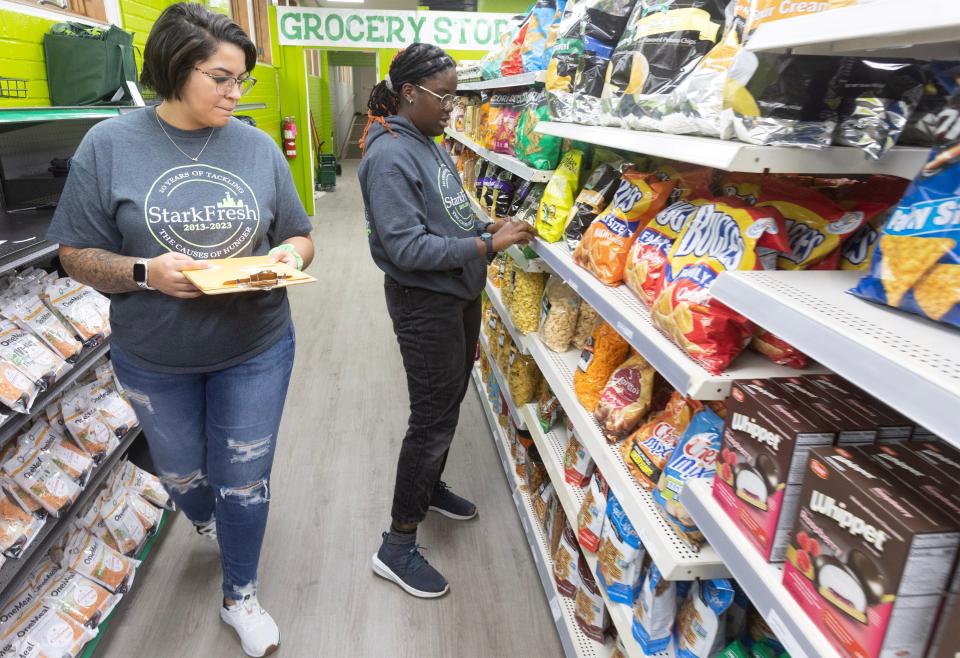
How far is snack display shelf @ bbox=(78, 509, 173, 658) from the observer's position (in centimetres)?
187

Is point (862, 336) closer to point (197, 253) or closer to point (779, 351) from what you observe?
point (779, 351)

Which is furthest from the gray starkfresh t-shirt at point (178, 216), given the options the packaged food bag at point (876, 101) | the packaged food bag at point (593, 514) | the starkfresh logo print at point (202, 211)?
the packaged food bag at point (876, 101)

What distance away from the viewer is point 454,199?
2.00 m

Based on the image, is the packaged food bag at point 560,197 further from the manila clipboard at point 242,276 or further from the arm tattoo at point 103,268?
the arm tattoo at point 103,268

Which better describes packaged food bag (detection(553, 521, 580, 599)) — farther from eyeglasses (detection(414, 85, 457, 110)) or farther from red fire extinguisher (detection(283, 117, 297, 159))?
red fire extinguisher (detection(283, 117, 297, 159))

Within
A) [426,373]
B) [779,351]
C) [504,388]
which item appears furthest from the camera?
[504,388]

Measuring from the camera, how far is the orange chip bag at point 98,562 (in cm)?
199

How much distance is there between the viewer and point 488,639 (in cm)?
203

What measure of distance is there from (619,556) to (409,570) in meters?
1.01

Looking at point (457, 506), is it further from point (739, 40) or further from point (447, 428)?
point (739, 40)

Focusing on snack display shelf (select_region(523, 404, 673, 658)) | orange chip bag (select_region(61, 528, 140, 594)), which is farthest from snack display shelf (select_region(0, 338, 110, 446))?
snack display shelf (select_region(523, 404, 673, 658))

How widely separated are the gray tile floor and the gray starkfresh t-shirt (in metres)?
1.02

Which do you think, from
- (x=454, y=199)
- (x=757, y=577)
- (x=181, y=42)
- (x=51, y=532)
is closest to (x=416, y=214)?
(x=454, y=199)

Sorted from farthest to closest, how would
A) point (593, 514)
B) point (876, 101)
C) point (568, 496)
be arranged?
point (568, 496), point (593, 514), point (876, 101)
